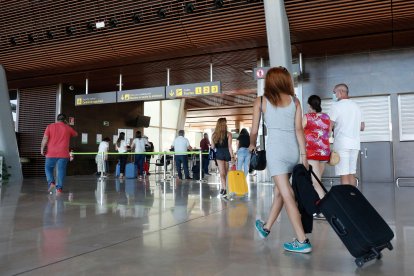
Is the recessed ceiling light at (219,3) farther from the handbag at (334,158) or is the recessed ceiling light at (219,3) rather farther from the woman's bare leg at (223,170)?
the handbag at (334,158)

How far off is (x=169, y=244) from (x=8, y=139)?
434 inches

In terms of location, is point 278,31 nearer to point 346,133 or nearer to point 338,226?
point 346,133

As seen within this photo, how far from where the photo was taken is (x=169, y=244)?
291cm

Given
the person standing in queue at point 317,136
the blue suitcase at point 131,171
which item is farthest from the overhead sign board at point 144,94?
the person standing in queue at point 317,136

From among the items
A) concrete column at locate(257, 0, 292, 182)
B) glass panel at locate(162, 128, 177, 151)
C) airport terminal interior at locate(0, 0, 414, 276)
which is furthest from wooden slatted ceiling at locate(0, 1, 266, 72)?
glass panel at locate(162, 128, 177, 151)

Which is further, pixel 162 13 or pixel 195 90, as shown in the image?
pixel 195 90

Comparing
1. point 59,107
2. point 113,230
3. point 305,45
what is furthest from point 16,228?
point 59,107

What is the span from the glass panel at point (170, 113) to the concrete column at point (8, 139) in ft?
35.8

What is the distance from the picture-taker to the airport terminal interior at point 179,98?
2621mm

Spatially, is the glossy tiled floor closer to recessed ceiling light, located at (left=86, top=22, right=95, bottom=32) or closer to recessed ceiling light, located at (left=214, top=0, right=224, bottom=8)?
recessed ceiling light, located at (left=214, top=0, right=224, bottom=8)

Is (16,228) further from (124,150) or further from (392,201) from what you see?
(124,150)

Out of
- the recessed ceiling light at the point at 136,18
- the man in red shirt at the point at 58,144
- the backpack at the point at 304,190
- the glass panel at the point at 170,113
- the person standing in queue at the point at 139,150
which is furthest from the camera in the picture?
the glass panel at the point at 170,113

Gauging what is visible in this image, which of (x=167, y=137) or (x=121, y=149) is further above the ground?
(x=167, y=137)

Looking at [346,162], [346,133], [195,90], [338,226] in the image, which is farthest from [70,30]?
[338,226]
